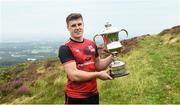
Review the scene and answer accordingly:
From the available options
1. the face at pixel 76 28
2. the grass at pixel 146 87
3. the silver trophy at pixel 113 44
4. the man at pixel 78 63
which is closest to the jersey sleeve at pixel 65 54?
the man at pixel 78 63

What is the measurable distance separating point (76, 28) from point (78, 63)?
1.57ft

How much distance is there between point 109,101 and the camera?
11.2 metres

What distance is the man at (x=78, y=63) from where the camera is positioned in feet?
16.6

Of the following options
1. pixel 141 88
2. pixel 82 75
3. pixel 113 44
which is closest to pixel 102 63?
pixel 113 44

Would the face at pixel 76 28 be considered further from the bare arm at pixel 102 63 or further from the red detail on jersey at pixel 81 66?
the bare arm at pixel 102 63

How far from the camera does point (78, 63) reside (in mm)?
5188

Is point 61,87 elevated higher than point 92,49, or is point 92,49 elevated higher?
point 92,49

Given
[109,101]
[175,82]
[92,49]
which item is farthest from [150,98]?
[92,49]

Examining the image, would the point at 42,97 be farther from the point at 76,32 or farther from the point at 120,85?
the point at 76,32

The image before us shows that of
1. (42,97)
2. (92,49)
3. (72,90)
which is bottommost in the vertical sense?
(42,97)

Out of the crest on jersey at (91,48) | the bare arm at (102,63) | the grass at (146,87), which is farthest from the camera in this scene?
the grass at (146,87)

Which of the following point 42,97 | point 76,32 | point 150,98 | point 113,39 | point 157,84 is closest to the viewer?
point 76,32

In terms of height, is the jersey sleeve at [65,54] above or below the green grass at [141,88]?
above

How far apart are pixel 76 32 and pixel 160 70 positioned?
34.0ft
